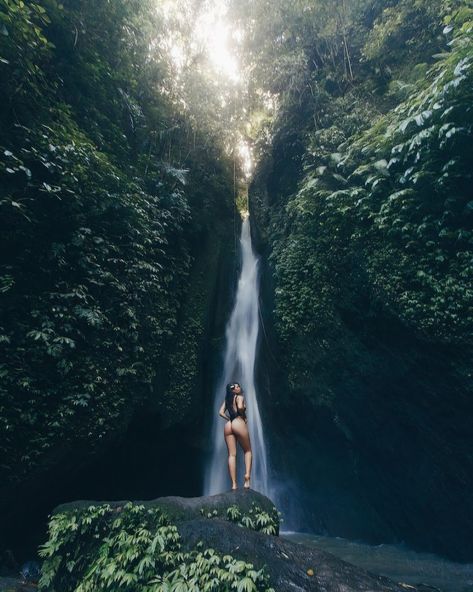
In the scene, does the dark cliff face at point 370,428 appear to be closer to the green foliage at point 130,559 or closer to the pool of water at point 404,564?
the pool of water at point 404,564

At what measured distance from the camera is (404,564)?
5.57 meters

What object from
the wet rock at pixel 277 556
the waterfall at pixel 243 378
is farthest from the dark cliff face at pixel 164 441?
the wet rock at pixel 277 556

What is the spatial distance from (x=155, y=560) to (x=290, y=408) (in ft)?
20.1

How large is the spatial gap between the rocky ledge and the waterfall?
5338mm

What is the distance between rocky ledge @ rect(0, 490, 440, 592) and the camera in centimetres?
323

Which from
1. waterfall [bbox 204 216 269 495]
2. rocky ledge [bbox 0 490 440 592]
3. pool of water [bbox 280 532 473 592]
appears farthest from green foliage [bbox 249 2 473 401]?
rocky ledge [bbox 0 490 440 592]

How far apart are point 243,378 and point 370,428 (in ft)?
14.4

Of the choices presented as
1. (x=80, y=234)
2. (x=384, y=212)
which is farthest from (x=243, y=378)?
(x=80, y=234)

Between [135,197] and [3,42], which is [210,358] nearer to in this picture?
[135,197]

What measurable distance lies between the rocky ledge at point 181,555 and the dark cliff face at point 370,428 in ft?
9.73

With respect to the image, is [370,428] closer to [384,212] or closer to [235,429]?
[235,429]

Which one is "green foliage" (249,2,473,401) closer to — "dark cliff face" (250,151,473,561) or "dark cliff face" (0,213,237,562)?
"dark cliff face" (250,151,473,561)

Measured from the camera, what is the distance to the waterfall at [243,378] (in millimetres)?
9398

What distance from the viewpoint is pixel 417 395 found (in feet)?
20.9
